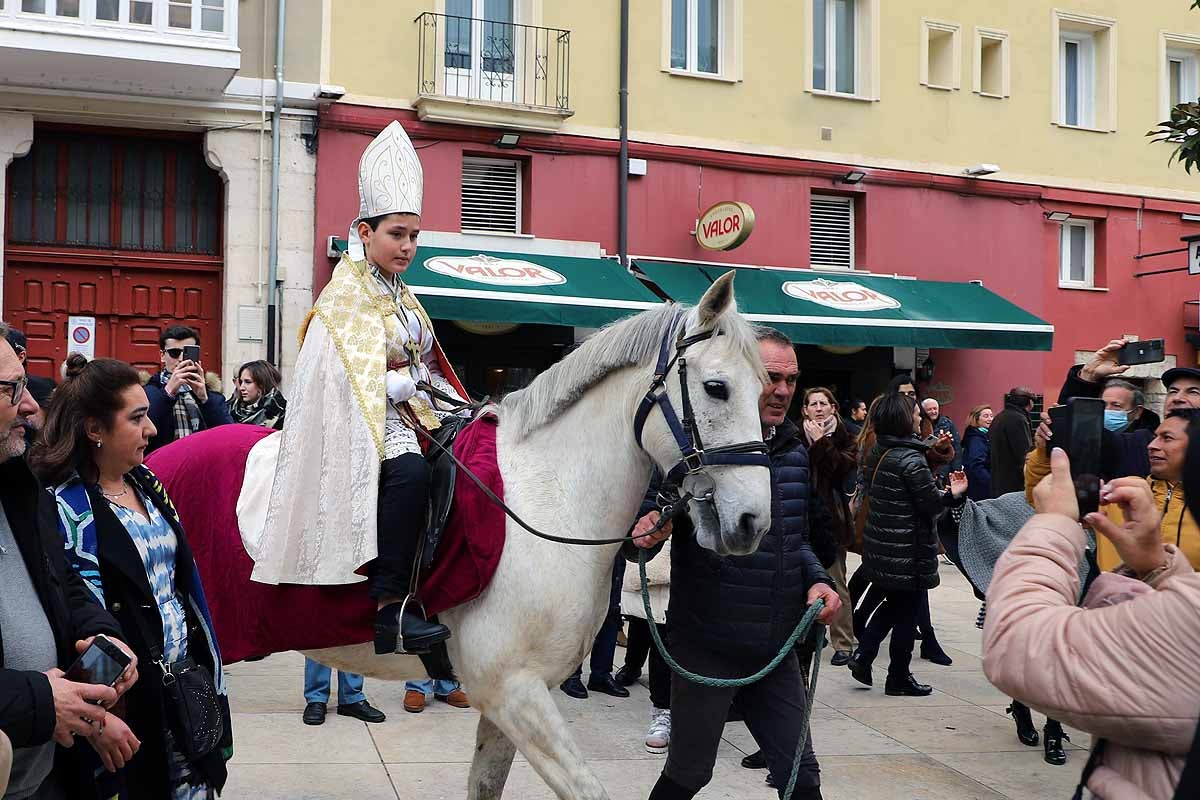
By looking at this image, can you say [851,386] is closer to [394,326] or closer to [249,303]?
[249,303]

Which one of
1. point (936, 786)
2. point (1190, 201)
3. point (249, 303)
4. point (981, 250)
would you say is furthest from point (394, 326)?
point (1190, 201)

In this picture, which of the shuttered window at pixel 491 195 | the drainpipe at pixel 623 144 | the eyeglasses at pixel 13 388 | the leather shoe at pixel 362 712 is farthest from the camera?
the drainpipe at pixel 623 144

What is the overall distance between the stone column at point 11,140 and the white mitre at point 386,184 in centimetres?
1071

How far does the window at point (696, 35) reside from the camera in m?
17.1

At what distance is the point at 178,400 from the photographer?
6879mm

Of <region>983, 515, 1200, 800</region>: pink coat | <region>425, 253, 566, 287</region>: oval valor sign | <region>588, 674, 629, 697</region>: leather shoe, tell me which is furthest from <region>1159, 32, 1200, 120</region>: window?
<region>983, 515, 1200, 800</region>: pink coat

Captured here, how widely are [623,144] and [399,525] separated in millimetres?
13002

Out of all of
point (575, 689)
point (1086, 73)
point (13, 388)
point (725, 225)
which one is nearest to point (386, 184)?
point (13, 388)

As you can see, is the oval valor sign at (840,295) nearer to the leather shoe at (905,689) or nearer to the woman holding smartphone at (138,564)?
the leather shoe at (905,689)

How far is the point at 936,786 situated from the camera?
19.1 feet

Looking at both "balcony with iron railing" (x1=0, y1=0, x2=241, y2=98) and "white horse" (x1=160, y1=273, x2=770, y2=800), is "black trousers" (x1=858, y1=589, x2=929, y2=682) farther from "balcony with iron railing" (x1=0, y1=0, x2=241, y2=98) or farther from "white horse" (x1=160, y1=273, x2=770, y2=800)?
"balcony with iron railing" (x1=0, y1=0, x2=241, y2=98)

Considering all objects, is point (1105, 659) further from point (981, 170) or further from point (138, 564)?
point (981, 170)

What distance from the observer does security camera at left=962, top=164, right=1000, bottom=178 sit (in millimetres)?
18094

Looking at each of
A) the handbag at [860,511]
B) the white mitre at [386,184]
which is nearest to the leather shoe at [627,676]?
the handbag at [860,511]
